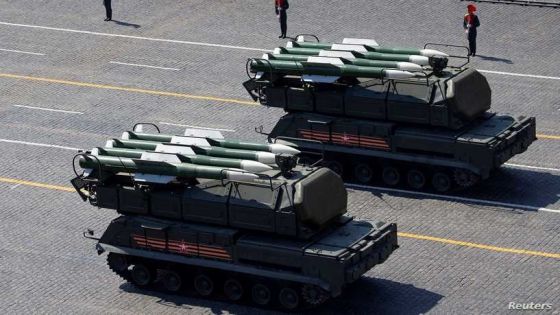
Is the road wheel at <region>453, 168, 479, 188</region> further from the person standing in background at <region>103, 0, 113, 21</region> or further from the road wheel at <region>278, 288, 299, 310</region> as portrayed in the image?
the person standing in background at <region>103, 0, 113, 21</region>

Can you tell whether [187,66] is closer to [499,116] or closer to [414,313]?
[499,116]

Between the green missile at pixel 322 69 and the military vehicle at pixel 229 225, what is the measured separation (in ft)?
23.2

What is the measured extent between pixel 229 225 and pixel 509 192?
10753mm

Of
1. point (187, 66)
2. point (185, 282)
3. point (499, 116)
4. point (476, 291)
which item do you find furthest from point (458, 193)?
point (187, 66)

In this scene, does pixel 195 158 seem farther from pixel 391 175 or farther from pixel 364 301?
pixel 391 175

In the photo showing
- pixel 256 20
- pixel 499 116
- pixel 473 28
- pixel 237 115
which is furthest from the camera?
pixel 256 20

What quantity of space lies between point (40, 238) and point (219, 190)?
7.41 m

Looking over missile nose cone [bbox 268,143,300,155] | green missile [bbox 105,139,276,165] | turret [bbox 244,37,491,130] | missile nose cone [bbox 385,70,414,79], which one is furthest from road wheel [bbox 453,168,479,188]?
green missile [bbox 105,139,276,165]

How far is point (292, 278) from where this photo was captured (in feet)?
119

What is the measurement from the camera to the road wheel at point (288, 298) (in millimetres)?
36531

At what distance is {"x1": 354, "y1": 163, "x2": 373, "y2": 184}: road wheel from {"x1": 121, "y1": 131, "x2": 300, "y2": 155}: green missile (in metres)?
7.12

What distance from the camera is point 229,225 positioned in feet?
122

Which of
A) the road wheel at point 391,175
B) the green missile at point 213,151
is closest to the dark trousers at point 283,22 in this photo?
the road wheel at point 391,175

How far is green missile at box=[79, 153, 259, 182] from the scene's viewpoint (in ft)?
121
